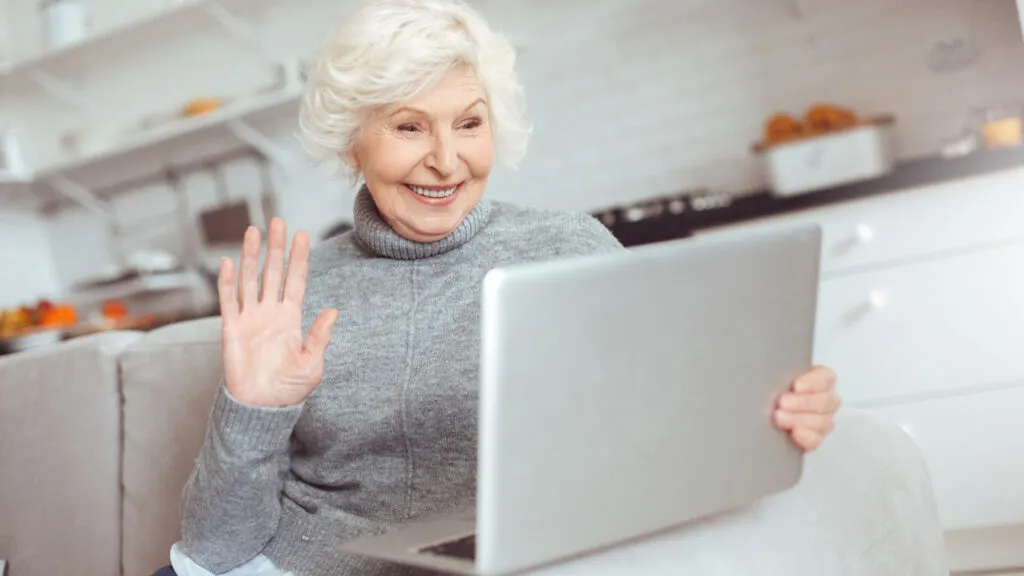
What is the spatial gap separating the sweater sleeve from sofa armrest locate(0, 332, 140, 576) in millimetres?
612

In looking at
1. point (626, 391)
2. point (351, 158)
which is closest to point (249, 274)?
point (351, 158)

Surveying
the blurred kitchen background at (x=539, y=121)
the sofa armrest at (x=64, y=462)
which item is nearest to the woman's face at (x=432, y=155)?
the blurred kitchen background at (x=539, y=121)

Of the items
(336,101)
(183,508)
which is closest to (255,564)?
(183,508)

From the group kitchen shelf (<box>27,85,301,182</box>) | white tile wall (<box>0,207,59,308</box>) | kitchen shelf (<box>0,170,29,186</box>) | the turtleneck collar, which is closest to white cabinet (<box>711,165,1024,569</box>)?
the turtleneck collar

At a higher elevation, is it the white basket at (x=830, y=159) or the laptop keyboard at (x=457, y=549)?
the white basket at (x=830, y=159)

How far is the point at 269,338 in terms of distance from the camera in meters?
1.16

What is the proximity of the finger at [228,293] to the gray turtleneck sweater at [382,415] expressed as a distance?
20 centimetres

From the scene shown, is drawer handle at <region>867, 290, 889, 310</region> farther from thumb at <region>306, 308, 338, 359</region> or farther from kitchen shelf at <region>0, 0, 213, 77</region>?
kitchen shelf at <region>0, 0, 213, 77</region>

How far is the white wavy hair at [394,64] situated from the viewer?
4.42 ft

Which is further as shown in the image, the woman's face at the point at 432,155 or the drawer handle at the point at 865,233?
the drawer handle at the point at 865,233

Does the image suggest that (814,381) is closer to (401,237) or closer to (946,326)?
(401,237)

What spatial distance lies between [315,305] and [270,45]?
8.75ft

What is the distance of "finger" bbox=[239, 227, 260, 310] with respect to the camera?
1167 millimetres

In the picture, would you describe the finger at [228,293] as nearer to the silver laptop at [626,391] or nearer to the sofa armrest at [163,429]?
the silver laptop at [626,391]
